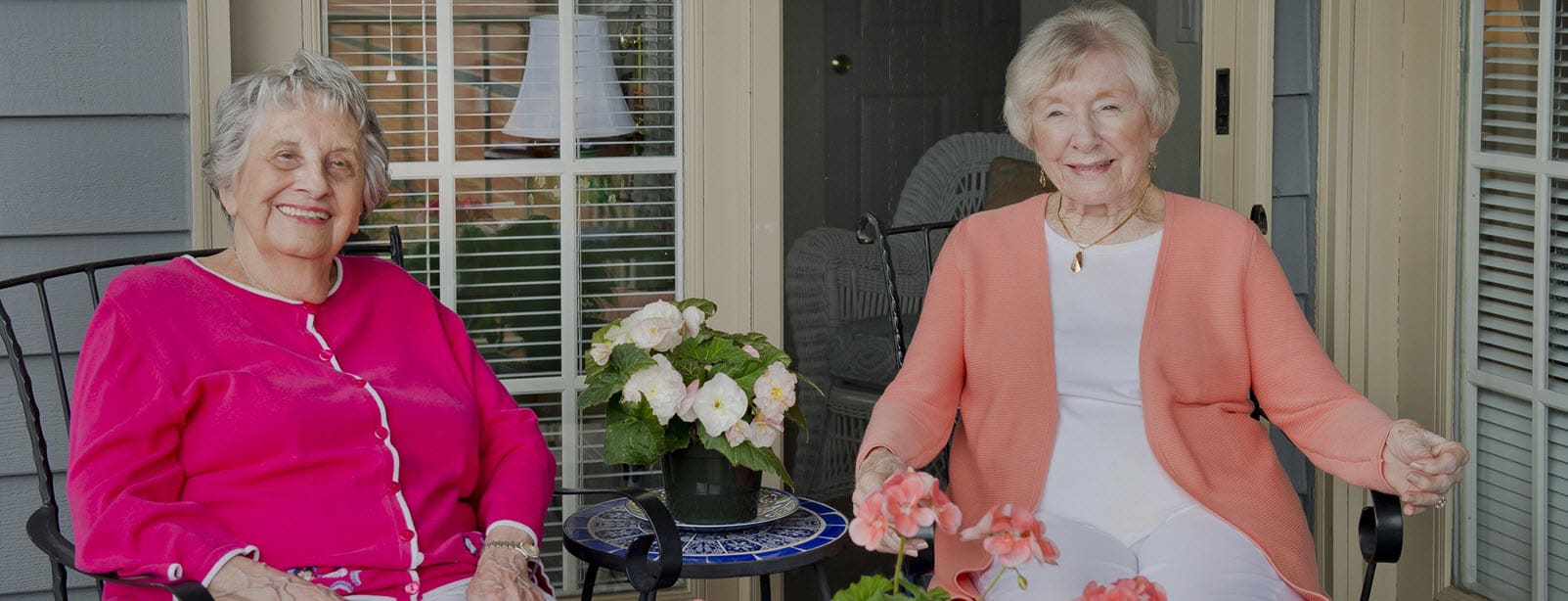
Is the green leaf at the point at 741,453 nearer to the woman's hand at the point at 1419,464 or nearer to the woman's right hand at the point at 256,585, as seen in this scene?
the woman's right hand at the point at 256,585

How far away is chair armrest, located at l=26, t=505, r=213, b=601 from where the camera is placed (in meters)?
1.74

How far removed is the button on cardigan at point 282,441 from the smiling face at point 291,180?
89 mm

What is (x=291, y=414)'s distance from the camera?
197 cm

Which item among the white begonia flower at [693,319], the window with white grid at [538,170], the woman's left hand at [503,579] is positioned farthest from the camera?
the window with white grid at [538,170]

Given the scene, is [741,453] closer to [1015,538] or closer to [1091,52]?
[1091,52]

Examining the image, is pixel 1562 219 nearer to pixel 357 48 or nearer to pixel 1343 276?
pixel 1343 276

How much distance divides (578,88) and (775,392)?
759mm

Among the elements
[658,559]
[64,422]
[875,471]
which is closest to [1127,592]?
[875,471]

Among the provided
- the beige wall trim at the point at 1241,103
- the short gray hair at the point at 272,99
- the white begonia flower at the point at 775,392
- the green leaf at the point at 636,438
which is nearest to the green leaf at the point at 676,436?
the green leaf at the point at 636,438

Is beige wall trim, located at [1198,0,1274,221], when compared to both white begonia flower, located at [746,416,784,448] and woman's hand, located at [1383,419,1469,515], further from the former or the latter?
white begonia flower, located at [746,416,784,448]

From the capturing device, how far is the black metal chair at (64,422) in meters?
1.94

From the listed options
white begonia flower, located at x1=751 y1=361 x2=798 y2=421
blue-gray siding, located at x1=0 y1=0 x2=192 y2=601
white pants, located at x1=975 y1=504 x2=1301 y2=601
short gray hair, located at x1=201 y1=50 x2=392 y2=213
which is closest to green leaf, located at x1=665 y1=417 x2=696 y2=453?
white begonia flower, located at x1=751 y1=361 x2=798 y2=421

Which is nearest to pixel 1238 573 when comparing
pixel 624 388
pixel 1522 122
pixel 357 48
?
pixel 624 388

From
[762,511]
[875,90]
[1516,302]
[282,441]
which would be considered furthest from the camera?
[875,90]
